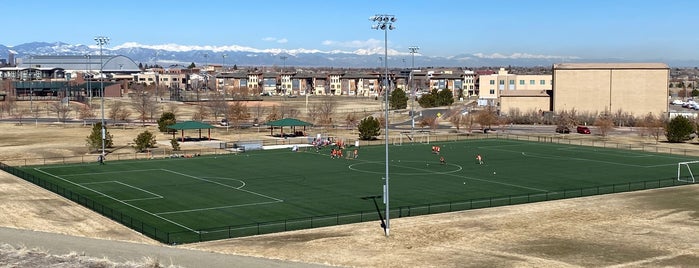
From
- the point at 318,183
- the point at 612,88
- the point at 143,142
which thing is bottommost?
the point at 318,183

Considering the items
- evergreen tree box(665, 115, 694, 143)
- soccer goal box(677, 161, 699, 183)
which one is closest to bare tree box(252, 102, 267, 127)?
evergreen tree box(665, 115, 694, 143)

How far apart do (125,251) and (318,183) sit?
29.1 metres

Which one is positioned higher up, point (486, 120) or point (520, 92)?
point (520, 92)

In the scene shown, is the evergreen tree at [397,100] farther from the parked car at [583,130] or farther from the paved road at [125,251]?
the paved road at [125,251]

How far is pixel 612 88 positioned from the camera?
463 ft

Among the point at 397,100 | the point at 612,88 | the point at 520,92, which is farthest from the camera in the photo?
the point at 397,100

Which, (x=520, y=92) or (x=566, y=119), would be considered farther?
(x=520, y=92)

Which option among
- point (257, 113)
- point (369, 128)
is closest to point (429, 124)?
point (369, 128)

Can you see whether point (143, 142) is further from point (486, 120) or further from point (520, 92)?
point (520, 92)

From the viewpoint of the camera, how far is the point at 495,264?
37406mm

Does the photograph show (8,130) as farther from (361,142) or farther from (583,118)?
(583,118)

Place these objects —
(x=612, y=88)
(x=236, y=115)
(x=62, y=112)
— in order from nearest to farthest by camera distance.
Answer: (x=236, y=115) → (x=612, y=88) → (x=62, y=112)

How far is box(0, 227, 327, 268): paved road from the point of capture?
3485 centimetres

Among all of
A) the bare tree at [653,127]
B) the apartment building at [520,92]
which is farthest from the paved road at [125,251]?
the apartment building at [520,92]
